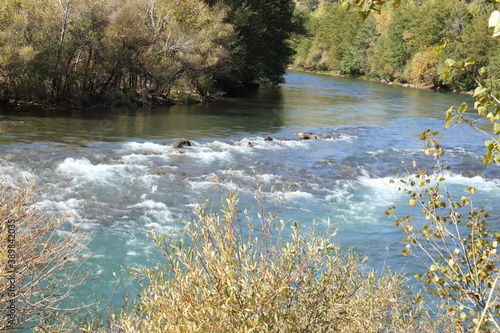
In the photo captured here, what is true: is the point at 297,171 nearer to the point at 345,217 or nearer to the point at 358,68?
the point at 345,217

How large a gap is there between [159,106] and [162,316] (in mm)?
26726

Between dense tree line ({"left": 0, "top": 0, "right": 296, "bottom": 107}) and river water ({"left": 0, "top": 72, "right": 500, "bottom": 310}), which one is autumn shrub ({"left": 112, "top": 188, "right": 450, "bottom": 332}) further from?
dense tree line ({"left": 0, "top": 0, "right": 296, "bottom": 107})

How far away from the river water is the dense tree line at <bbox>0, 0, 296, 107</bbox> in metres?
1.86

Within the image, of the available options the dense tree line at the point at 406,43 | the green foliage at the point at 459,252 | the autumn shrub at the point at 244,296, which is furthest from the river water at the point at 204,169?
the dense tree line at the point at 406,43

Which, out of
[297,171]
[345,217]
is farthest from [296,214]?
[297,171]

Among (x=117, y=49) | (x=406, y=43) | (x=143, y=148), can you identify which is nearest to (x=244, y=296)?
(x=143, y=148)

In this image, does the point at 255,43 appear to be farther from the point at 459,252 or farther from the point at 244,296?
the point at 244,296

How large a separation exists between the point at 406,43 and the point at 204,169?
61.9 metres

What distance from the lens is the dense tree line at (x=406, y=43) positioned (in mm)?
56031

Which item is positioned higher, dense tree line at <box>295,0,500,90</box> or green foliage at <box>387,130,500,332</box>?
dense tree line at <box>295,0,500,90</box>

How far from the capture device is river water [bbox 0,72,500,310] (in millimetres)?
10211

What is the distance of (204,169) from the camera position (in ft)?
50.7

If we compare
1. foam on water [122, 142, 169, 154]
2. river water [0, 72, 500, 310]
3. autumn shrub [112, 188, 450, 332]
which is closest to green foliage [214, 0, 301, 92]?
river water [0, 72, 500, 310]

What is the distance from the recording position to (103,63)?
2597 cm
